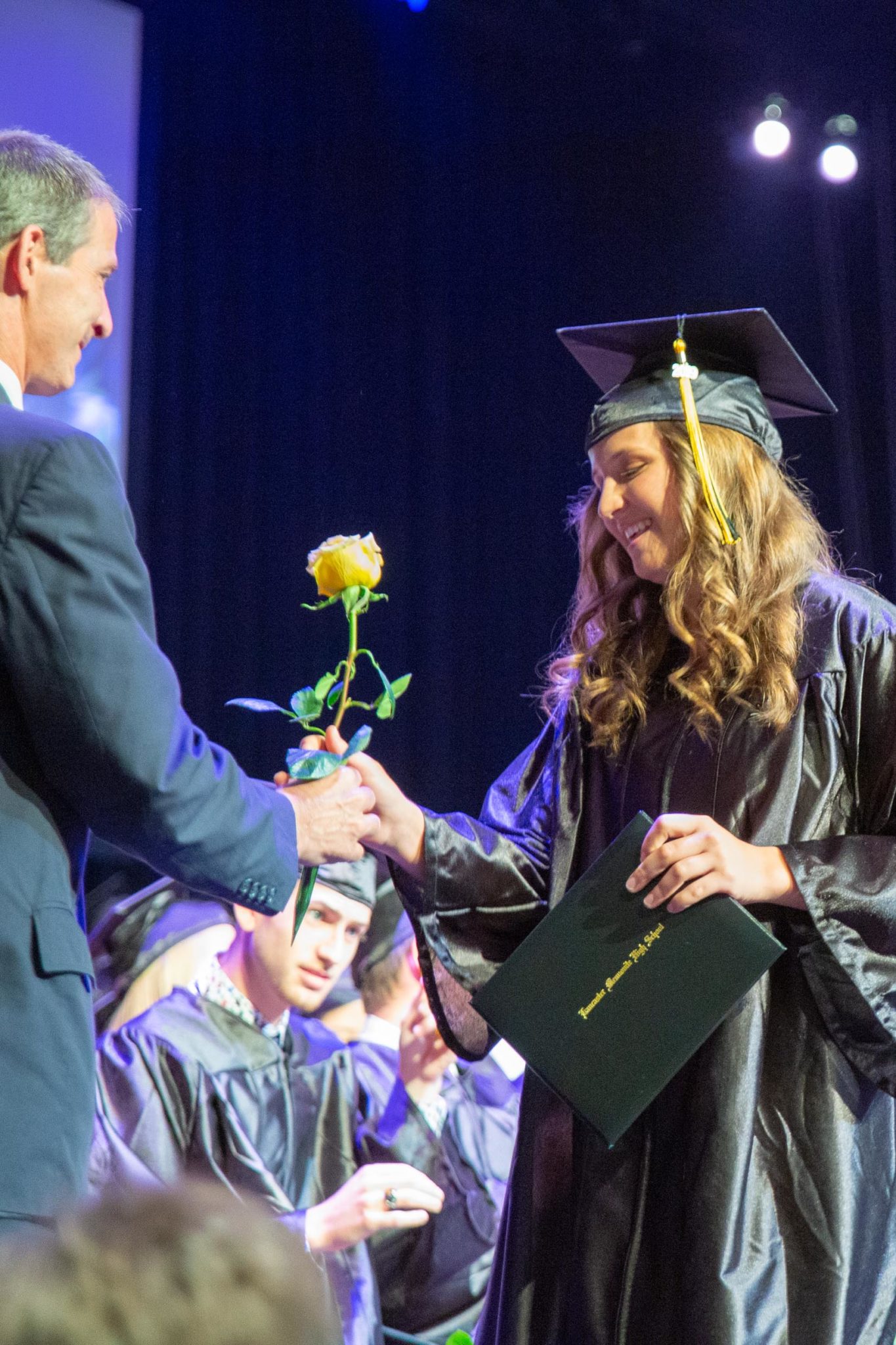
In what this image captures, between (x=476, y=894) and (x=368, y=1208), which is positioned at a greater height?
(x=476, y=894)

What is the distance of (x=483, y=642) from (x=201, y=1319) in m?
5.06

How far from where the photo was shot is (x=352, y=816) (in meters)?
2.15

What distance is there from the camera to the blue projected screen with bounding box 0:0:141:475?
14.5 ft

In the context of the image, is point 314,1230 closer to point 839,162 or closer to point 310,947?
point 310,947

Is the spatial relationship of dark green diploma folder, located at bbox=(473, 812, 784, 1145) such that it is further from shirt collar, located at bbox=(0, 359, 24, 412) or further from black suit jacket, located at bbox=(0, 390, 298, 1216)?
shirt collar, located at bbox=(0, 359, 24, 412)

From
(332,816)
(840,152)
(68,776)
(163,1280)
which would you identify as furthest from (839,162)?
(163,1280)

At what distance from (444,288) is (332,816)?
13.0ft

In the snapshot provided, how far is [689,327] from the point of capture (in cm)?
248

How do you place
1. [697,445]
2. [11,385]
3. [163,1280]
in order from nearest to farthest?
[163,1280]
[11,385]
[697,445]

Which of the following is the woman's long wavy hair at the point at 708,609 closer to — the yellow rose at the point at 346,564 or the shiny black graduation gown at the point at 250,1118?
the yellow rose at the point at 346,564

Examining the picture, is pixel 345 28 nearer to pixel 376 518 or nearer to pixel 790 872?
pixel 376 518

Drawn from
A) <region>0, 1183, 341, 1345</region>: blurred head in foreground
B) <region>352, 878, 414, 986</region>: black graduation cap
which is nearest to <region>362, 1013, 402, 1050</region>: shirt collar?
<region>352, 878, 414, 986</region>: black graduation cap

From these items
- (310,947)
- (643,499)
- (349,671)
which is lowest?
(310,947)

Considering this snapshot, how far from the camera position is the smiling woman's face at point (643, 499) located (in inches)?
96.4
